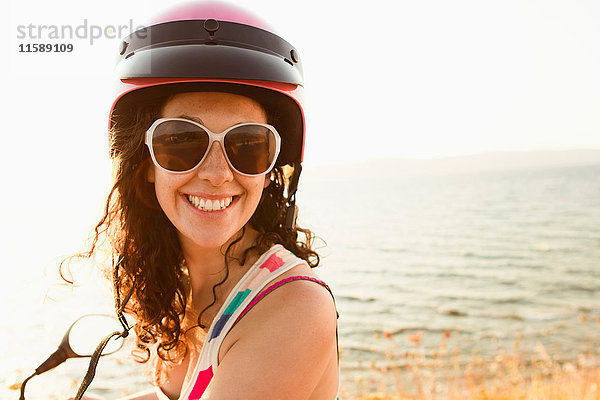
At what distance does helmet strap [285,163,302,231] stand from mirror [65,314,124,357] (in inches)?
35.0

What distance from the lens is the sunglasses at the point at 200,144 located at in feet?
6.82

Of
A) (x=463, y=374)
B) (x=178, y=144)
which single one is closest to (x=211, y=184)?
(x=178, y=144)

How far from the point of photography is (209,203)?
2.13 metres

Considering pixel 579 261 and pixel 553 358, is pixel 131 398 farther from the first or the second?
pixel 579 261

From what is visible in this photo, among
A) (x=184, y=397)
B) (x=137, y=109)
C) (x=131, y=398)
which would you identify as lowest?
(x=131, y=398)

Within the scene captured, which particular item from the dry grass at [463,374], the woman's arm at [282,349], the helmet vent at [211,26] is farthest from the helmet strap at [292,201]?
the dry grass at [463,374]

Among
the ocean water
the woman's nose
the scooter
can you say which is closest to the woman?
the woman's nose

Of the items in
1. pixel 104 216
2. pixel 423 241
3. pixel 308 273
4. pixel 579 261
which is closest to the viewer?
pixel 308 273


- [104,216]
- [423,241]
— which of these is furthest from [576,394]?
[423,241]

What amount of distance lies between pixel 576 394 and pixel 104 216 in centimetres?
389

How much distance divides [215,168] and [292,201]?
60 centimetres

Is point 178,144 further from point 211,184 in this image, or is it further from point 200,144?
point 211,184

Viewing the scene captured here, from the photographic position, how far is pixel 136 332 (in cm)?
272

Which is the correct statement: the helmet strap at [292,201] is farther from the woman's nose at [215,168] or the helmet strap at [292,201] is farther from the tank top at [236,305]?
the woman's nose at [215,168]
